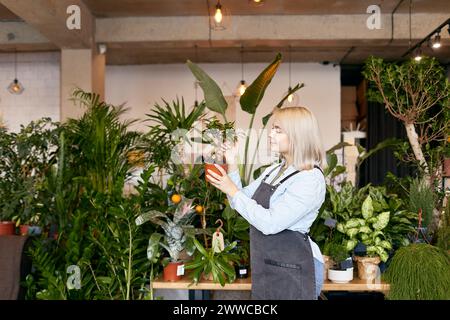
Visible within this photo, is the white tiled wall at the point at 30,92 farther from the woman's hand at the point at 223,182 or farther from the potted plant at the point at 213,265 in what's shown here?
the woman's hand at the point at 223,182

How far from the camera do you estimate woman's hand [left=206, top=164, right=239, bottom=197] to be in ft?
6.41

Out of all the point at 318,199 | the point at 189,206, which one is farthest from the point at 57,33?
the point at 318,199

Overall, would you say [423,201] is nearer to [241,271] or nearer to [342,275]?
[342,275]

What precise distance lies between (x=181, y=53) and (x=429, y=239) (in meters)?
5.55

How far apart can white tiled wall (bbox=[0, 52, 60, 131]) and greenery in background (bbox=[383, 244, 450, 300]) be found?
247 inches

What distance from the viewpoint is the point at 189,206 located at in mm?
2785

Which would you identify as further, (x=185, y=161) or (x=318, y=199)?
(x=185, y=161)

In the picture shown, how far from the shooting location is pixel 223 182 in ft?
6.48

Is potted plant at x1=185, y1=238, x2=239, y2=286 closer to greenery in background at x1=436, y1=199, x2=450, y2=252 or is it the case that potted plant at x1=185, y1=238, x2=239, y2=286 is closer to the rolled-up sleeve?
the rolled-up sleeve

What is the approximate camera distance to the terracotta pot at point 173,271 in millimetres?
2764

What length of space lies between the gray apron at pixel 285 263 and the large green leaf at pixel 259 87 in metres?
1.04
